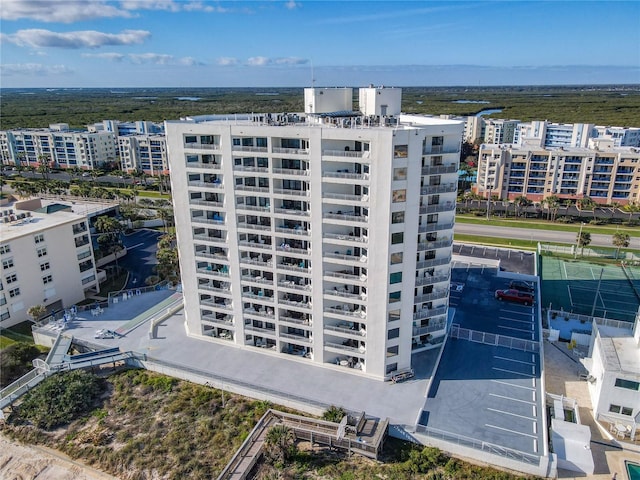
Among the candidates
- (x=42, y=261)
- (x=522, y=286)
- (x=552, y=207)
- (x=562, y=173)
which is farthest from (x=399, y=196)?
(x=562, y=173)

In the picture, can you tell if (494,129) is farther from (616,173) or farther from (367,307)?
(367,307)

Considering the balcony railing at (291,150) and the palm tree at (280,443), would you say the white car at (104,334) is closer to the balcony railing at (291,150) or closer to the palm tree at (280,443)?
the palm tree at (280,443)

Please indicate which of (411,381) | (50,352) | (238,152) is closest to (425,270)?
(411,381)

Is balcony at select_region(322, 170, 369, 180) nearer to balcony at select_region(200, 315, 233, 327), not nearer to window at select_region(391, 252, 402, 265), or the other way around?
window at select_region(391, 252, 402, 265)

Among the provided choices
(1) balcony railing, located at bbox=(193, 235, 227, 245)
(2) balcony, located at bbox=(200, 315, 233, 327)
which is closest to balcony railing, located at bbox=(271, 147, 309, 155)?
(1) balcony railing, located at bbox=(193, 235, 227, 245)

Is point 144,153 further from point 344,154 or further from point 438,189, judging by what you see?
point 438,189
